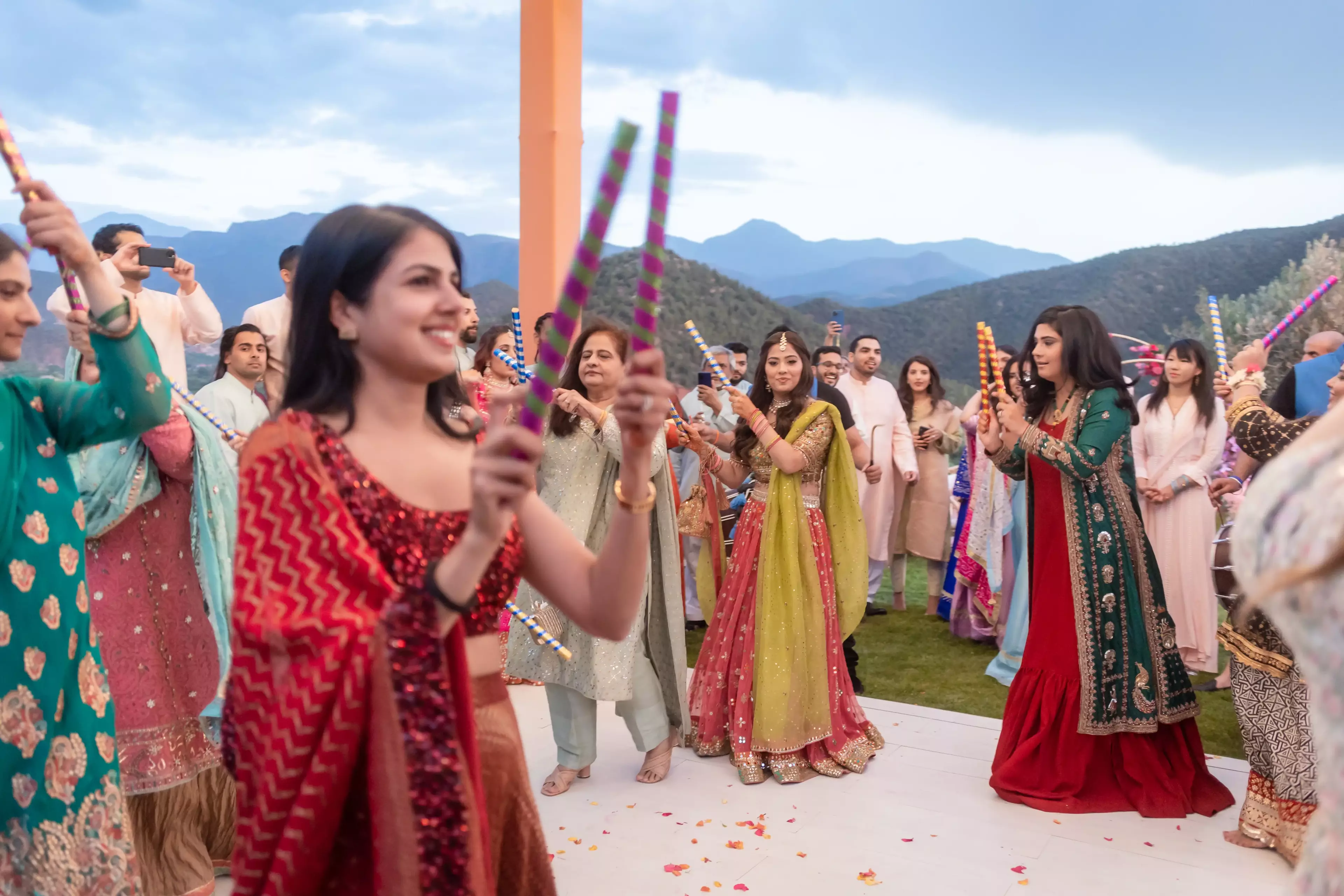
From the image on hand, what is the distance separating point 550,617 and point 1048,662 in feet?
5.41

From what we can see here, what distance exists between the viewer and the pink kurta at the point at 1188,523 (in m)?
4.73

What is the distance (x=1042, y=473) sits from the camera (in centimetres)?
344

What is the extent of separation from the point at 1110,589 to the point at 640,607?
58.7 inches

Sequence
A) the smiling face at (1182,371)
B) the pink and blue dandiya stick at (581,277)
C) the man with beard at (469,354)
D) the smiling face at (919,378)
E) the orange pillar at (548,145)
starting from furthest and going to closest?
1. the smiling face at (919,378)
2. the orange pillar at (548,145)
3. the smiling face at (1182,371)
4. the man with beard at (469,354)
5. the pink and blue dandiya stick at (581,277)

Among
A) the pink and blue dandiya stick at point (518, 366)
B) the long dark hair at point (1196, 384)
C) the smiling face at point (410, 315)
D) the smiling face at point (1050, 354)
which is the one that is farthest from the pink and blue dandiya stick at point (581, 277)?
the long dark hair at point (1196, 384)

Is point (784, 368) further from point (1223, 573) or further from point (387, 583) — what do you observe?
point (387, 583)

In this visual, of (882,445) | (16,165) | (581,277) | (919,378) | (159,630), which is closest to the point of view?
(581,277)

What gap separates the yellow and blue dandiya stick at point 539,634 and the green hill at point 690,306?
4.54 m

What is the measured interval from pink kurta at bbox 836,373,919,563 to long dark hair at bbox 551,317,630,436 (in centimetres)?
289

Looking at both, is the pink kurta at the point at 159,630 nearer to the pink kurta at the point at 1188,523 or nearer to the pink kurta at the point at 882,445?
the pink kurta at the point at 1188,523

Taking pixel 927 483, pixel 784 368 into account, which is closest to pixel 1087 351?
pixel 784 368

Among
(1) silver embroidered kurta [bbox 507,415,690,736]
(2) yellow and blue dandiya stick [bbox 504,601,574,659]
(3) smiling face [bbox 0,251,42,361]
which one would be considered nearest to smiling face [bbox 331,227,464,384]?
(3) smiling face [bbox 0,251,42,361]

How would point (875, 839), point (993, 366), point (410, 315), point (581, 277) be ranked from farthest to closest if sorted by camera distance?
point (993, 366), point (875, 839), point (410, 315), point (581, 277)

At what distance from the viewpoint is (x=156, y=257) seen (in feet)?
10.9
